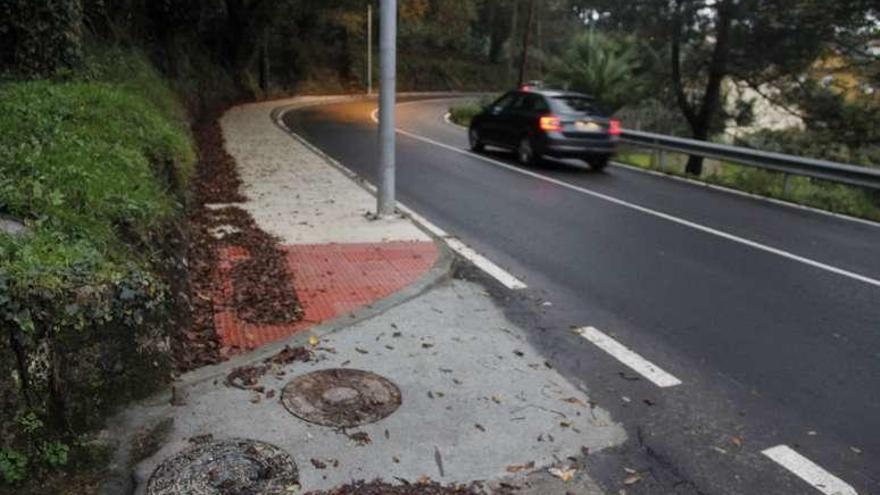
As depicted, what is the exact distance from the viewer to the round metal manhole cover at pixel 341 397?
4.27 m

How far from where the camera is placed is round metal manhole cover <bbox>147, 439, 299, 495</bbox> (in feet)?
11.5

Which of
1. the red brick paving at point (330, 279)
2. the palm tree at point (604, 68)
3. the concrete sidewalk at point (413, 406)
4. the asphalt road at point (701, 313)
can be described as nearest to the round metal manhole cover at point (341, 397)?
the concrete sidewalk at point (413, 406)

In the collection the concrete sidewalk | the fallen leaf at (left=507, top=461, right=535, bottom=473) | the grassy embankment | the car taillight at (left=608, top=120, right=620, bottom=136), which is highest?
the car taillight at (left=608, top=120, right=620, bottom=136)

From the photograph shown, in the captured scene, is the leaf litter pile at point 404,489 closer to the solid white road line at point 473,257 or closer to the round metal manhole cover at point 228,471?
the round metal manhole cover at point 228,471

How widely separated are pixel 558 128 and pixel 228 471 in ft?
40.8

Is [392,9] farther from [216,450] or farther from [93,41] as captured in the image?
[93,41]

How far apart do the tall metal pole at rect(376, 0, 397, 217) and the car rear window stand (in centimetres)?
687

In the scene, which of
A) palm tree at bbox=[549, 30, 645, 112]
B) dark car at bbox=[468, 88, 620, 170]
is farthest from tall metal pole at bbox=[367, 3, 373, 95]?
dark car at bbox=[468, 88, 620, 170]

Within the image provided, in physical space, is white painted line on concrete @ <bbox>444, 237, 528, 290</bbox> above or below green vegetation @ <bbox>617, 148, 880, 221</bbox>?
above

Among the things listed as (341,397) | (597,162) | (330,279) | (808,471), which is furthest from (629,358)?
(597,162)

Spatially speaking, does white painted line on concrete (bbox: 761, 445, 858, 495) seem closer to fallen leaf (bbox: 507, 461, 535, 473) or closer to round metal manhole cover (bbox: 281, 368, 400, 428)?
fallen leaf (bbox: 507, 461, 535, 473)

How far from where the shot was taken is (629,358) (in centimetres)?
534

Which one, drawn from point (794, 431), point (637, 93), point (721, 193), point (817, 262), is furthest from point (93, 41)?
point (637, 93)

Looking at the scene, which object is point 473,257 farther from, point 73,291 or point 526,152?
point 526,152
